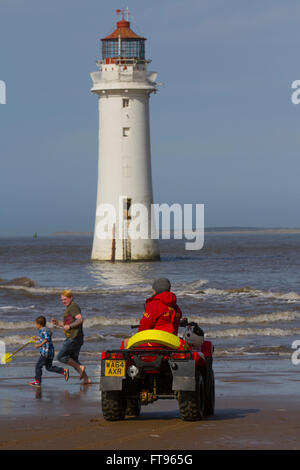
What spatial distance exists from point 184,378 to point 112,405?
84 centimetres

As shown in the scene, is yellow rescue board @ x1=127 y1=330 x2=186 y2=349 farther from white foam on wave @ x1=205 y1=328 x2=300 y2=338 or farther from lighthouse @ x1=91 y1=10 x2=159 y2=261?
lighthouse @ x1=91 y1=10 x2=159 y2=261

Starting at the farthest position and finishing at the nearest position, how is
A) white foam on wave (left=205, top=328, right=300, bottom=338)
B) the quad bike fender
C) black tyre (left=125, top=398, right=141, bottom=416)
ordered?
white foam on wave (left=205, top=328, right=300, bottom=338) → black tyre (left=125, top=398, right=141, bottom=416) → the quad bike fender

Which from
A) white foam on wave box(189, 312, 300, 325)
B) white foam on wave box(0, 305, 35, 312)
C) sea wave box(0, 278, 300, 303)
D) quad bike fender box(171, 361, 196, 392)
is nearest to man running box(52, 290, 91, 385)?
quad bike fender box(171, 361, 196, 392)

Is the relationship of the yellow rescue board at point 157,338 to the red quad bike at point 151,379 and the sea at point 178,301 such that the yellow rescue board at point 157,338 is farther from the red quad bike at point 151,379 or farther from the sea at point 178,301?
the sea at point 178,301

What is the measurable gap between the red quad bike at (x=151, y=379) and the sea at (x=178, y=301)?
237 inches

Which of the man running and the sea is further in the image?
the sea

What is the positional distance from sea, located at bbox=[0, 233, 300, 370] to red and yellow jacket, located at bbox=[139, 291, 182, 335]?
6156mm

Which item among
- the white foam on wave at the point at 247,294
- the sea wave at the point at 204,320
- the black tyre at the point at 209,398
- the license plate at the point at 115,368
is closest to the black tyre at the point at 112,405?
the license plate at the point at 115,368

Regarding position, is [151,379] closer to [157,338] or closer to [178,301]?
[157,338]

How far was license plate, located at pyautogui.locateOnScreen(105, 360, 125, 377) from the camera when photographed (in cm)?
912

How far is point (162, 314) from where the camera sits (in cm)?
938

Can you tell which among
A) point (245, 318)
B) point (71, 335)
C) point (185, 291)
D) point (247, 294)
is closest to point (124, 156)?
point (185, 291)
